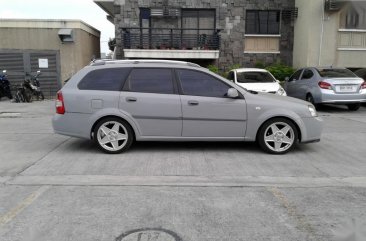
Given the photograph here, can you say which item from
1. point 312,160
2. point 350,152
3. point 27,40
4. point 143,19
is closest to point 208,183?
point 312,160

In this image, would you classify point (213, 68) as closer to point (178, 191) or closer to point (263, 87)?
point (263, 87)

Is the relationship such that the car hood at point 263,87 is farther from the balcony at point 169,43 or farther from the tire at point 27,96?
the tire at point 27,96

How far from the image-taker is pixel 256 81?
1274cm

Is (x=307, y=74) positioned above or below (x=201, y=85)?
above

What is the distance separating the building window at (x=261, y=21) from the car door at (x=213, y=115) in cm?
1371

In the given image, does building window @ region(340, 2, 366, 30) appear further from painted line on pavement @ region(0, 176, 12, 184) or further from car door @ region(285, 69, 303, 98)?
car door @ region(285, 69, 303, 98)

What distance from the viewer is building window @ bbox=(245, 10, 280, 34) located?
1969 cm

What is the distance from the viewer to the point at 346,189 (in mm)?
5023

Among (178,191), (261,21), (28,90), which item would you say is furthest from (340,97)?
(28,90)

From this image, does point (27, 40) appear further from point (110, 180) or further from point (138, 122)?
point (110, 180)

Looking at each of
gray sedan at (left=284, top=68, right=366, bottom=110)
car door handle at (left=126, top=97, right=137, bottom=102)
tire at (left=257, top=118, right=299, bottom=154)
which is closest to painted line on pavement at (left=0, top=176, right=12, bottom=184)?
car door handle at (left=126, top=97, right=137, bottom=102)

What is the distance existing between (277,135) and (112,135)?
2.88m

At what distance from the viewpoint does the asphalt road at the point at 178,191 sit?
12.4ft

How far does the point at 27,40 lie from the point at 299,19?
1267 centimetres
